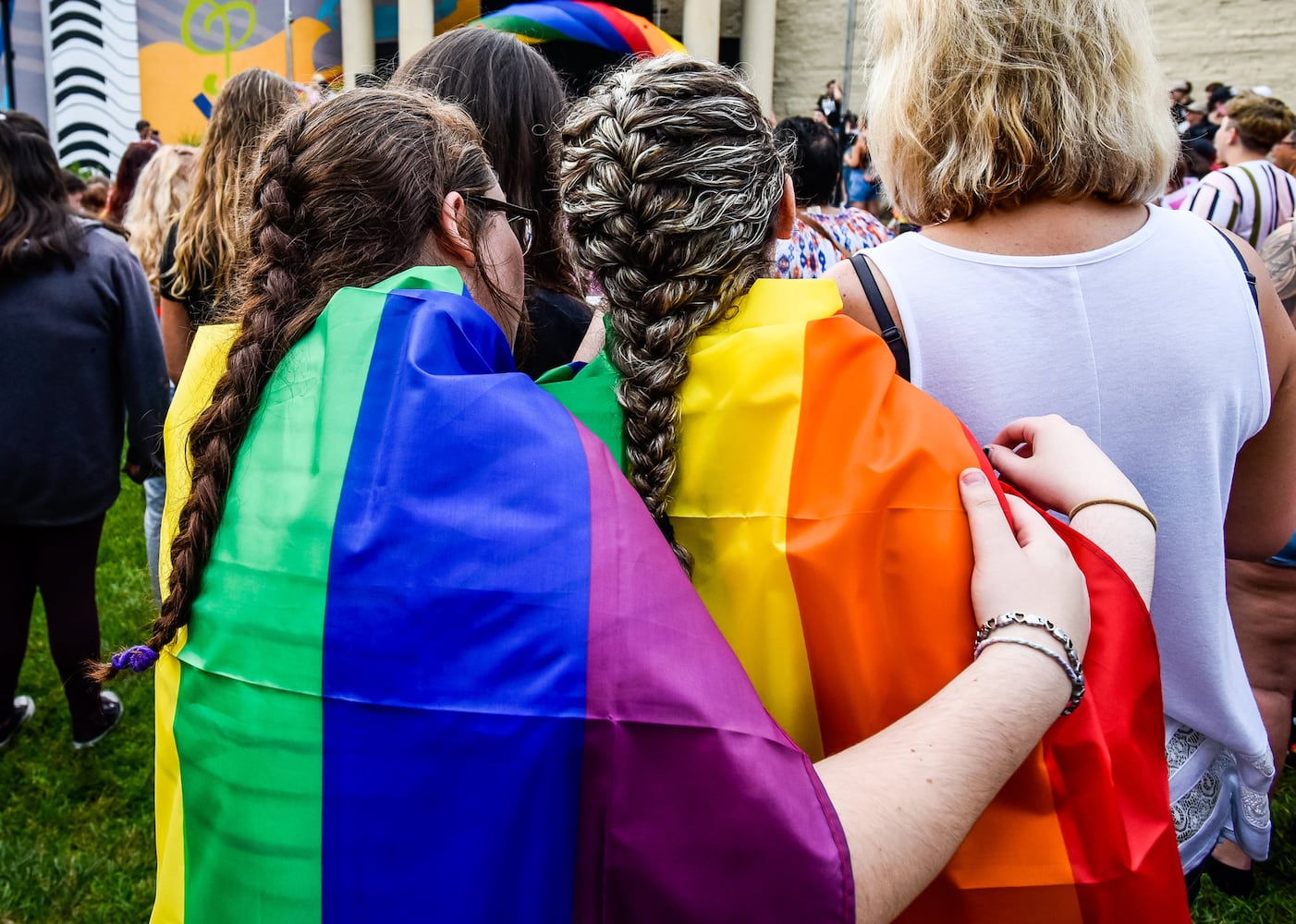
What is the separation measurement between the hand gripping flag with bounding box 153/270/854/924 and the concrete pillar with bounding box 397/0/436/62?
59.8ft

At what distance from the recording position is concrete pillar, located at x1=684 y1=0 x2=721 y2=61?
17688mm

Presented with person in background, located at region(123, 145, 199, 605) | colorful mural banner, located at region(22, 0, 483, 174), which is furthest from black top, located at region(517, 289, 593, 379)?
colorful mural banner, located at region(22, 0, 483, 174)

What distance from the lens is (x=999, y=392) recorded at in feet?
4.80

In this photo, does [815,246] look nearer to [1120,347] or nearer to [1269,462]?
[1269,462]

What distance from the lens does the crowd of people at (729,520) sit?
2.96 feet

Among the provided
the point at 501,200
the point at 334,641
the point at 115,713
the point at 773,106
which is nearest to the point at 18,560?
the point at 115,713

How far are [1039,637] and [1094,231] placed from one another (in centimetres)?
74

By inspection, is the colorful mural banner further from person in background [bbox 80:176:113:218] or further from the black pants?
the black pants

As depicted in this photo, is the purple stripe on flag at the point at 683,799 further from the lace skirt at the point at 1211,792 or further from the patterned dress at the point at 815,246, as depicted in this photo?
the patterned dress at the point at 815,246

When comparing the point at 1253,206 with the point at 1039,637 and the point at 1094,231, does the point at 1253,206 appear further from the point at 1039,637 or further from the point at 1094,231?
the point at 1039,637

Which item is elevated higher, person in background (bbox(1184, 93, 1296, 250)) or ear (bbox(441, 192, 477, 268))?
ear (bbox(441, 192, 477, 268))

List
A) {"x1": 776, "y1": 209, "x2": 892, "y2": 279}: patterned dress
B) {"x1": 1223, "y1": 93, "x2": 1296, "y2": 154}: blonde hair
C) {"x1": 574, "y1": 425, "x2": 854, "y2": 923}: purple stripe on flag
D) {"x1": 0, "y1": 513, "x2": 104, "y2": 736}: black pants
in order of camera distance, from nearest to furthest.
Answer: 1. {"x1": 574, "y1": 425, "x2": 854, "y2": 923}: purple stripe on flag
2. {"x1": 0, "y1": 513, "x2": 104, "y2": 736}: black pants
3. {"x1": 776, "y1": 209, "x2": 892, "y2": 279}: patterned dress
4. {"x1": 1223, "y1": 93, "x2": 1296, "y2": 154}: blonde hair

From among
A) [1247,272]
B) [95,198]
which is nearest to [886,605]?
[1247,272]

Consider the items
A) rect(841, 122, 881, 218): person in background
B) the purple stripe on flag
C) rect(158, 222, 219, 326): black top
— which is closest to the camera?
the purple stripe on flag
